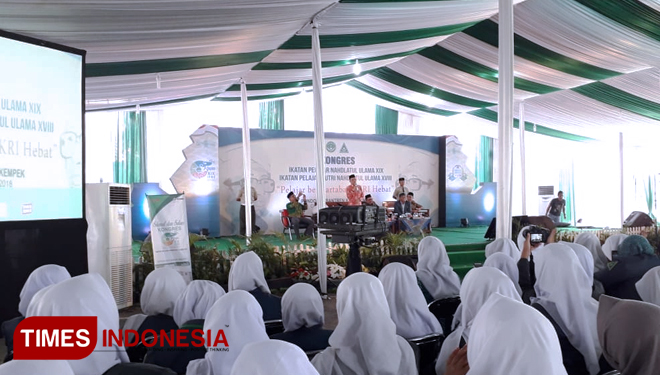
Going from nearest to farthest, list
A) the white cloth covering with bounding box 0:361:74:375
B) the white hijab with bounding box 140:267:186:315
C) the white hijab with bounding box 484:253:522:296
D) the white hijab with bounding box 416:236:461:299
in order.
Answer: the white cloth covering with bounding box 0:361:74:375 < the white hijab with bounding box 140:267:186:315 < the white hijab with bounding box 484:253:522:296 < the white hijab with bounding box 416:236:461:299

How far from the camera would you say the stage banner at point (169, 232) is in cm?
541

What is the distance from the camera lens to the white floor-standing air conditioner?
5336 millimetres

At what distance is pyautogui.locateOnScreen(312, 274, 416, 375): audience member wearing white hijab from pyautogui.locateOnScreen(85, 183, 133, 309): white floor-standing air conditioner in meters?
3.84

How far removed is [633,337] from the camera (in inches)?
70.7

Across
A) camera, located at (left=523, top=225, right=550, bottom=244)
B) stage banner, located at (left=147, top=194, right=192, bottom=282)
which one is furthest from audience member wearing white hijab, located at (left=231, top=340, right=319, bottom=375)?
stage banner, located at (left=147, top=194, right=192, bottom=282)

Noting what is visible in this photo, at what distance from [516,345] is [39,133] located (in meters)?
4.06

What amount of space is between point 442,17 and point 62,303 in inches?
222

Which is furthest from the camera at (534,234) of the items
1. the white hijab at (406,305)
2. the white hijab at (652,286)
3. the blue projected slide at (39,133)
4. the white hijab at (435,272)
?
the blue projected slide at (39,133)

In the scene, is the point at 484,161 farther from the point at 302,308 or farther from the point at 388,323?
the point at 388,323

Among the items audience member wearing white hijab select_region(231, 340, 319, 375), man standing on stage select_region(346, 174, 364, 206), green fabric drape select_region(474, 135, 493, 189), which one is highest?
green fabric drape select_region(474, 135, 493, 189)

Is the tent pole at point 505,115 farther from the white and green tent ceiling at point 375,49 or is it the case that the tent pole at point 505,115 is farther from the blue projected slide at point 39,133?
the blue projected slide at point 39,133

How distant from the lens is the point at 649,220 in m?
10.7

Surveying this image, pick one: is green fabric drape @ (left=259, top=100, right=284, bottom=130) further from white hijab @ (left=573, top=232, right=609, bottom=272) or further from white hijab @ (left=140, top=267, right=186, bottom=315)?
white hijab @ (left=140, top=267, right=186, bottom=315)

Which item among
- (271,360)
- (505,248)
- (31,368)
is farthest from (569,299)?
(31,368)
